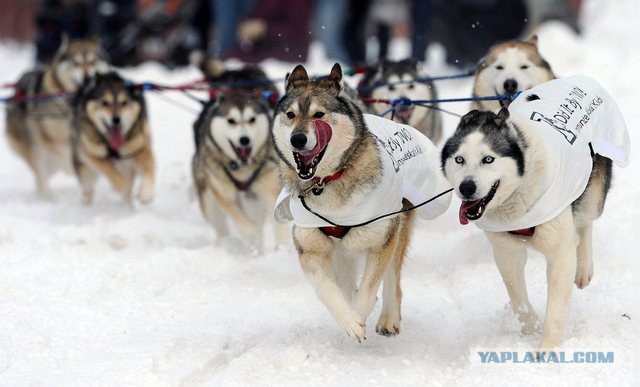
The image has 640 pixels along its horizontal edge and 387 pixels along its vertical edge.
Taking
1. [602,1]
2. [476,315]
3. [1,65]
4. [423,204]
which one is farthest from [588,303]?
[1,65]

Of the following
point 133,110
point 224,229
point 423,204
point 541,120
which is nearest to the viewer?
point 541,120

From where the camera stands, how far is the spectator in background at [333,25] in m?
10.7

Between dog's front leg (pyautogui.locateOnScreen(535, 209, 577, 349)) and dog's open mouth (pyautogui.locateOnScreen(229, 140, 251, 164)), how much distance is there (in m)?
2.62

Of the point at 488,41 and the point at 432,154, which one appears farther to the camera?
the point at 488,41

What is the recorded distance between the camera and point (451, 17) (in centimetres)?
1110

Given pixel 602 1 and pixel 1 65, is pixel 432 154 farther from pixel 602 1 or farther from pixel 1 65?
pixel 1 65

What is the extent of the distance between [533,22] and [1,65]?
7748 millimetres

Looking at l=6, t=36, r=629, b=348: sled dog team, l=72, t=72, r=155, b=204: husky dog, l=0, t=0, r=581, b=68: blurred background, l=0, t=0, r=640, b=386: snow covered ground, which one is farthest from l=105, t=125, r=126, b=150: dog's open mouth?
l=0, t=0, r=581, b=68: blurred background

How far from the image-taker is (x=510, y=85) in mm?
5531

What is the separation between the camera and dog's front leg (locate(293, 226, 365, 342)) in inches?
157

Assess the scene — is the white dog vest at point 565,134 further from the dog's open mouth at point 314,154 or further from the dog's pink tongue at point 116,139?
the dog's pink tongue at point 116,139

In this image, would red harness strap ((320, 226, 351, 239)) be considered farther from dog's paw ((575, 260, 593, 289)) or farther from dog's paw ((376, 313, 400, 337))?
dog's paw ((575, 260, 593, 289))

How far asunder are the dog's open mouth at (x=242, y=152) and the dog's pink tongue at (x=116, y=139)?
1588 millimetres

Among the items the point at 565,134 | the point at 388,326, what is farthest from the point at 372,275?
the point at 565,134
